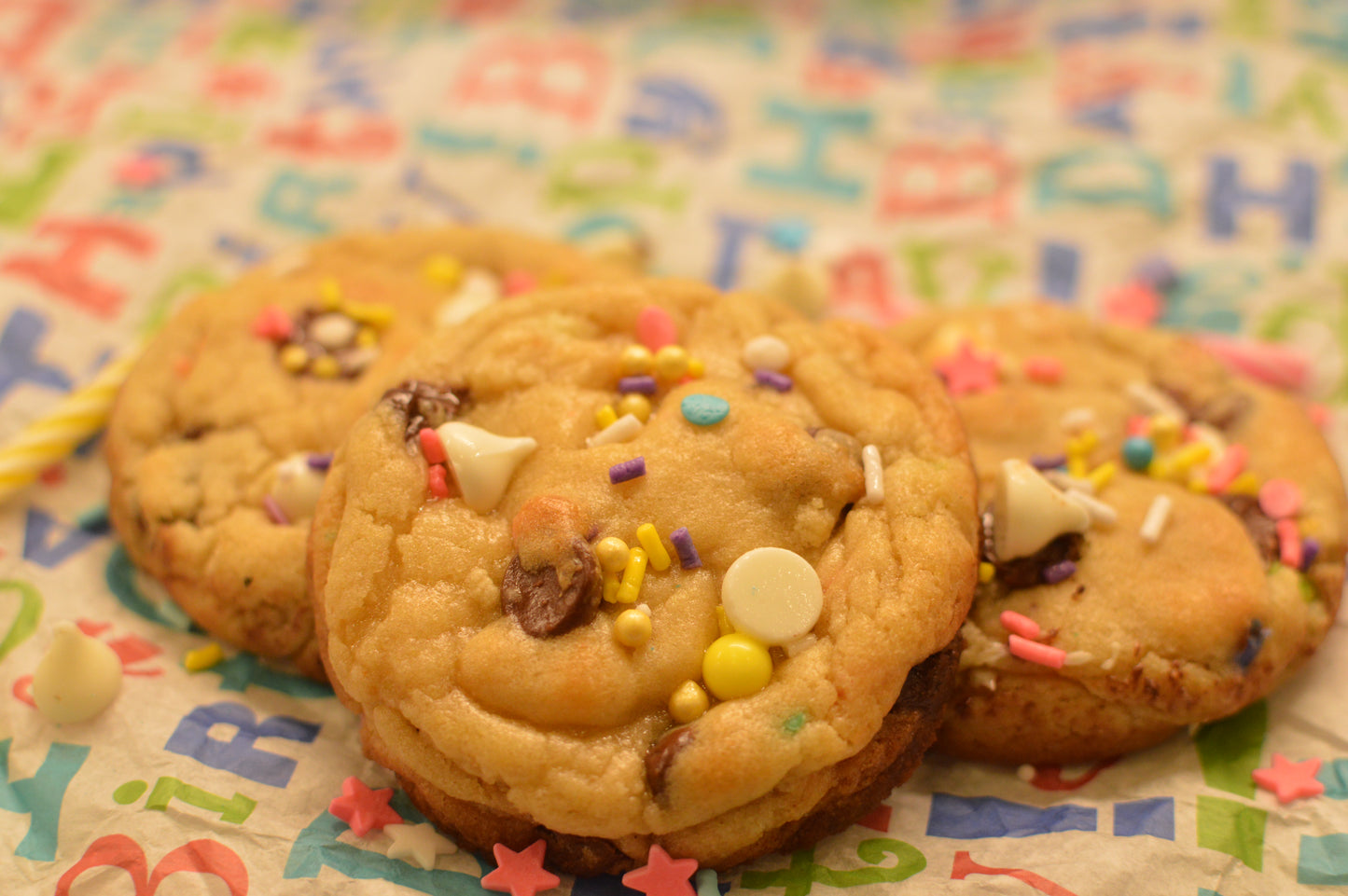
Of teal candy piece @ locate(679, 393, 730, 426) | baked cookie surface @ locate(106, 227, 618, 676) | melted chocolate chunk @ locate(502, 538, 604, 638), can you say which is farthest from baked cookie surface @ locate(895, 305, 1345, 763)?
baked cookie surface @ locate(106, 227, 618, 676)

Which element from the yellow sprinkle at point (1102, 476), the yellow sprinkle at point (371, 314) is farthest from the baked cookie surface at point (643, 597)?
the yellow sprinkle at point (371, 314)

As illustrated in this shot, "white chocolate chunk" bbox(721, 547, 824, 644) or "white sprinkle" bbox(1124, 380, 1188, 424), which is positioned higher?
"white chocolate chunk" bbox(721, 547, 824, 644)

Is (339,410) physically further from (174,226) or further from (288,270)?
(174,226)

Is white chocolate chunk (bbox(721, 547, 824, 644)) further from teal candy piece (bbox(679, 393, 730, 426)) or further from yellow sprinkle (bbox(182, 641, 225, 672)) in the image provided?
yellow sprinkle (bbox(182, 641, 225, 672))

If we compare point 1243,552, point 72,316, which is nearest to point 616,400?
point 1243,552

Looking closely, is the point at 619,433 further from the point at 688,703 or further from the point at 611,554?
the point at 688,703

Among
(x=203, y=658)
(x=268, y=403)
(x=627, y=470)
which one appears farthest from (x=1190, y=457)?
(x=203, y=658)

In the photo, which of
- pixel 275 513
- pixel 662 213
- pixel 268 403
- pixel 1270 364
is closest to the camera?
pixel 275 513
